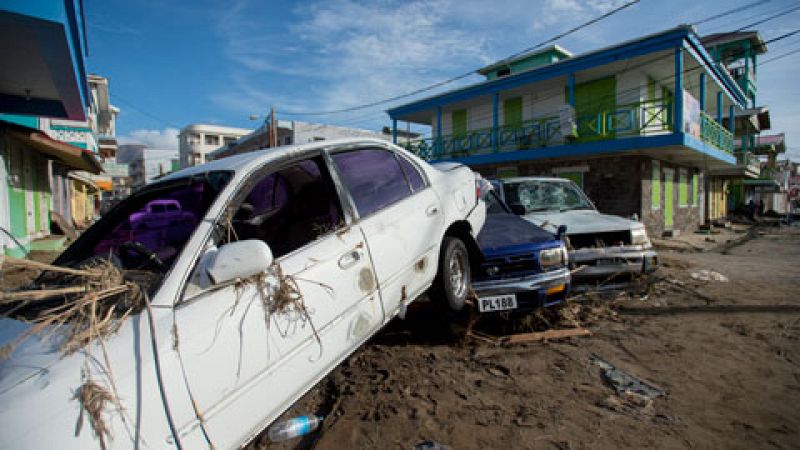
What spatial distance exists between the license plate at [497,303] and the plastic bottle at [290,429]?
2046 millimetres

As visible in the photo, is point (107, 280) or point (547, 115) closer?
point (107, 280)

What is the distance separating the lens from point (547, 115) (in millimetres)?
16172

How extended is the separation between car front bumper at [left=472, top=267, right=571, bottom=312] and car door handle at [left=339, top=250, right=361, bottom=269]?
1.74 m

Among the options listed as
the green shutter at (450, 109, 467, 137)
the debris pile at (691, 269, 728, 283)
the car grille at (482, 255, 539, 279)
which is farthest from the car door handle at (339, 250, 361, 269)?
the green shutter at (450, 109, 467, 137)

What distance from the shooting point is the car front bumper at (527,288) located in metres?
3.73

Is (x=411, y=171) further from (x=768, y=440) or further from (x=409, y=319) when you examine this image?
(x=768, y=440)

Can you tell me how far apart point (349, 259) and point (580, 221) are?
4170mm

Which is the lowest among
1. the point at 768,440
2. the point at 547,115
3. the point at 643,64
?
the point at 768,440

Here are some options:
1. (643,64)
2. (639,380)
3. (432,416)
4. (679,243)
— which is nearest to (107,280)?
(432,416)

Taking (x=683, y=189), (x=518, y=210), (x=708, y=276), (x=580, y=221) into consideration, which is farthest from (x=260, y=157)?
(x=683, y=189)

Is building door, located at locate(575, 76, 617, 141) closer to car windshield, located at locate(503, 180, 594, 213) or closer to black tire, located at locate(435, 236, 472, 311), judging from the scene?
car windshield, located at locate(503, 180, 594, 213)

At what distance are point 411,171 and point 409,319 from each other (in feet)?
5.62

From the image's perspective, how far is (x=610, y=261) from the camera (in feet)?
15.9

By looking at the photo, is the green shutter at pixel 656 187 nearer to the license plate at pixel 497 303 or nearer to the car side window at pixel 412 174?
the license plate at pixel 497 303
